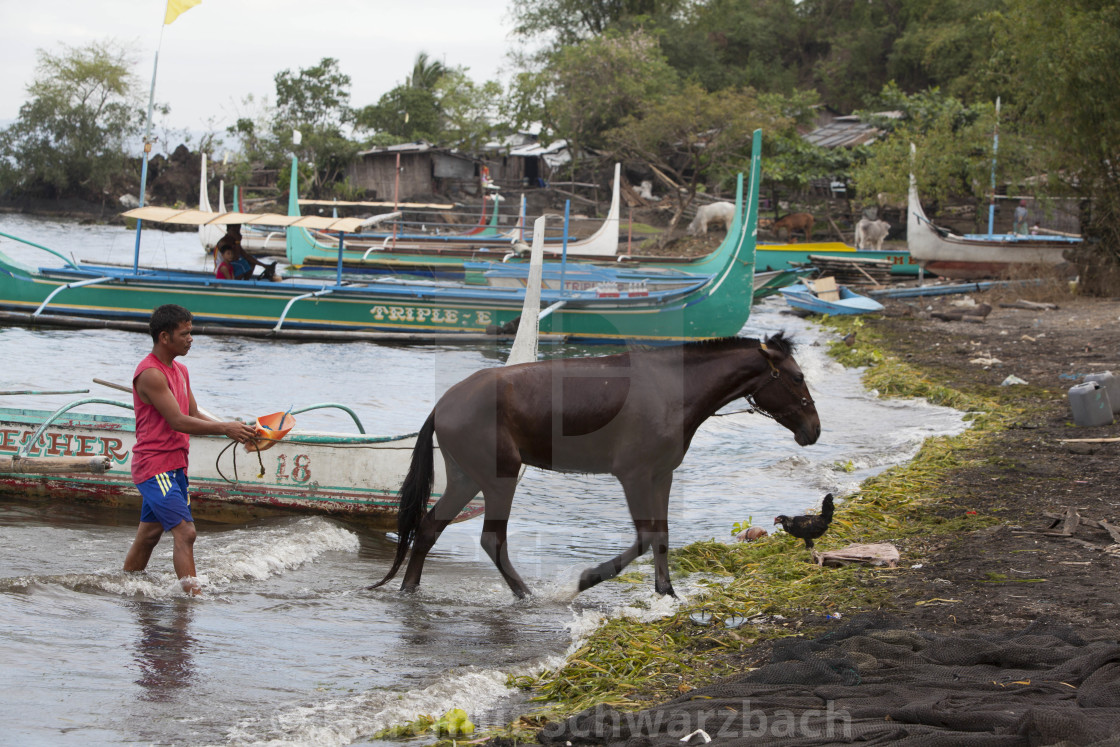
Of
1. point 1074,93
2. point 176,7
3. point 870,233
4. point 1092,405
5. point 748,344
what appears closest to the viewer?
point 748,344

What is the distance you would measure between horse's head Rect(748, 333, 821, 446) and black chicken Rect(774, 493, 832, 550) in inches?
19.6

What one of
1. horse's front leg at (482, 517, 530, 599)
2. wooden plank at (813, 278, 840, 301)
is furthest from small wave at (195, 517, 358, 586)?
wooden plank at (813, 278, 840, 301)

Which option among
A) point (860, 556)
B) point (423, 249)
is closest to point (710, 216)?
point (423, 249)

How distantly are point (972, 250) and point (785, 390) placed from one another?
23.5m

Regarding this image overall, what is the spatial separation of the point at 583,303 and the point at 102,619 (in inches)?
535

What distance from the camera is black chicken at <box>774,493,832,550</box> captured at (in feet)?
20.9

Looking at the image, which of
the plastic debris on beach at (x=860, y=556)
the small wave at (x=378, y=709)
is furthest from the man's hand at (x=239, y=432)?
the plastic debris on beach at (x=860, y=556)

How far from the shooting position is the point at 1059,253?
1012 inches

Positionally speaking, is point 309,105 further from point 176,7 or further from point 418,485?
point 418,485

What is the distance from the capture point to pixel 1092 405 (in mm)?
9453

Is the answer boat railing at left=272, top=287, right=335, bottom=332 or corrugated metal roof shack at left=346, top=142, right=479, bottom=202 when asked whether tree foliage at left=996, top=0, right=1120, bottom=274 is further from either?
corrugated metal roof shack at left=346, top=142, right=479, bottom=202

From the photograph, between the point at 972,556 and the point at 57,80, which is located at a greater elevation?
the point at 57,80

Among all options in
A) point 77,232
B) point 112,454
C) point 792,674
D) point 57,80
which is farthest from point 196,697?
point 57,80

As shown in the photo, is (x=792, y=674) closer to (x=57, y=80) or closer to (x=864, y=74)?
(x=864, y=74)
